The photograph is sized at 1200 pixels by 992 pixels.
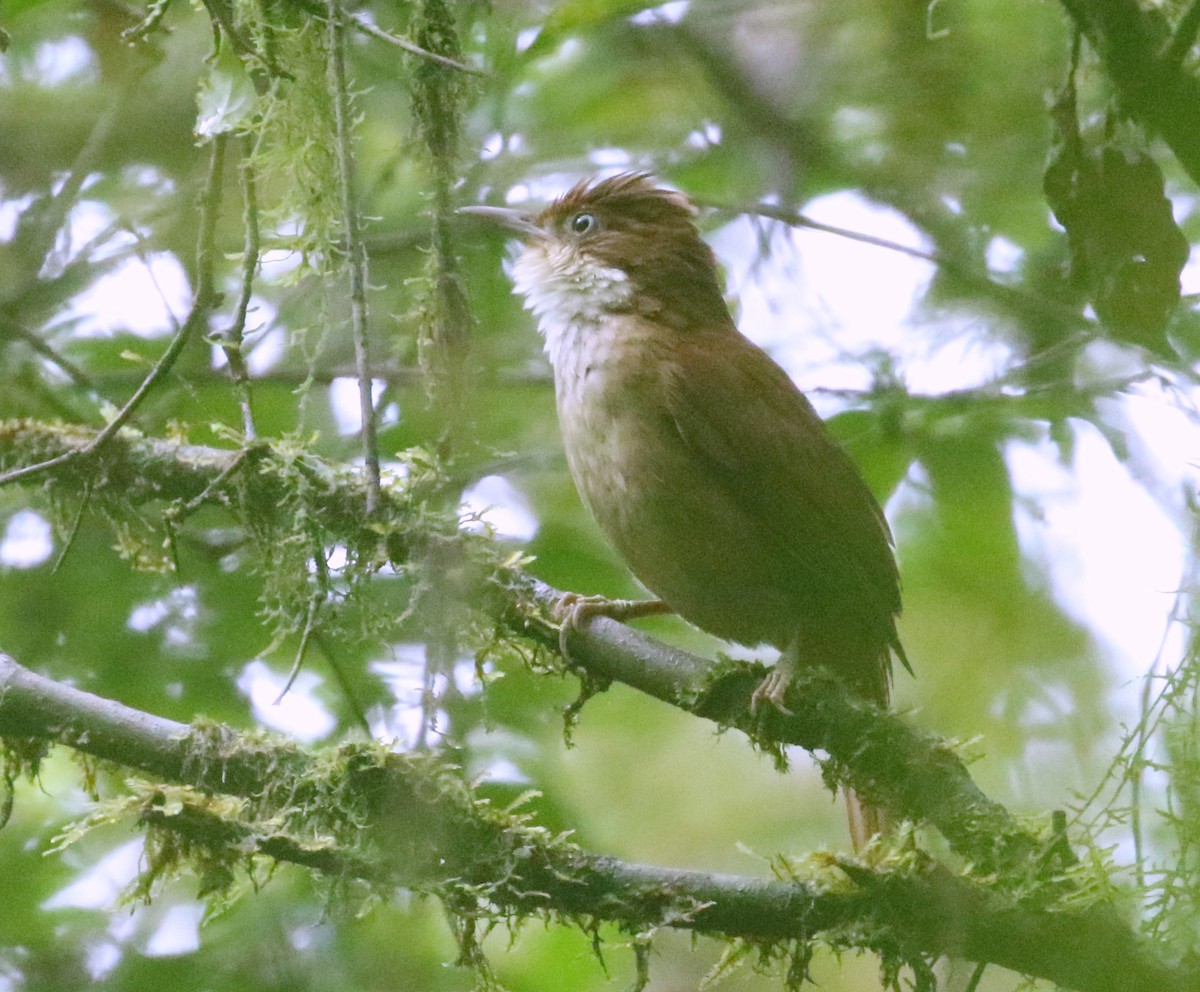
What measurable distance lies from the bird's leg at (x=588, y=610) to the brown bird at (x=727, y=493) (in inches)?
1.1

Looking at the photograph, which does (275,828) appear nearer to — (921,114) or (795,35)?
(921,114)

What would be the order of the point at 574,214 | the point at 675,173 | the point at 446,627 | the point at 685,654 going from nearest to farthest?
the point at 446,627
the point at 685,654
the point at 574,214
the point at 675,173

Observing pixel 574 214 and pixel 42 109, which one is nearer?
pixel 574 214

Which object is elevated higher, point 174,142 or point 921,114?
point 921,114

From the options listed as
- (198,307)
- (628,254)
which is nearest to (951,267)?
(628,254)

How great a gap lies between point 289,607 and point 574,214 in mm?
1607

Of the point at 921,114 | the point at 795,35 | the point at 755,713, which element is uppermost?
the point at 795,35

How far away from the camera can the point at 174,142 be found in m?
4.61

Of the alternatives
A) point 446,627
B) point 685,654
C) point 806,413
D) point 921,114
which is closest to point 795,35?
point 921,114

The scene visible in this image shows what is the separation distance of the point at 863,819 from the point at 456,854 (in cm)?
123

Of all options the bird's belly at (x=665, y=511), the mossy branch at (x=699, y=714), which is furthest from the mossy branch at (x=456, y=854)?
the bird's belly at (x=665, y=511)

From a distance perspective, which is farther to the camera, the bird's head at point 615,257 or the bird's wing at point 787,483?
the bird's head at point 615,257

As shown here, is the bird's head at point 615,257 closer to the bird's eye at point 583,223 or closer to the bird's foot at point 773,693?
the bird's eye at point 583,223

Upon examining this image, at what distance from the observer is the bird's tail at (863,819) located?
10.8 ft
